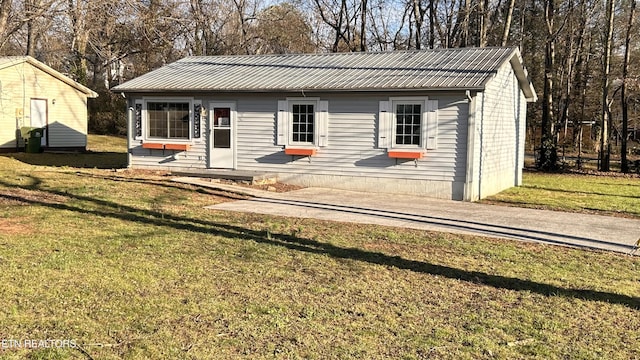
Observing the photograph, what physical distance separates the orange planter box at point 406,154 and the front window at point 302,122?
2.28 metres

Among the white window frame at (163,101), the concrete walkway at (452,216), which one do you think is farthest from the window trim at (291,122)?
the white window frame at (163,101)

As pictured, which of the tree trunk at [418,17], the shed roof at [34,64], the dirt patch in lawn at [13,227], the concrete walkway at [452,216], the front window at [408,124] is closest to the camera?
the dirt patch in lawn at [13,227]

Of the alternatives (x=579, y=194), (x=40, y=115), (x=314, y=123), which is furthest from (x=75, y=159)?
(x=579, y=194)

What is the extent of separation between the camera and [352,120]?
14125 millimetres

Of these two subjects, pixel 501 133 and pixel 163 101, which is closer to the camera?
pixel 501 133

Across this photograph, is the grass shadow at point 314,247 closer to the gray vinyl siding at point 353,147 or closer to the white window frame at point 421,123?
the gray vinyl siding at point 353,147

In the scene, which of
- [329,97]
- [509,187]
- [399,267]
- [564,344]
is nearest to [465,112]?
[329,97]

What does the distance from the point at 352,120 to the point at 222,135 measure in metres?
3.77

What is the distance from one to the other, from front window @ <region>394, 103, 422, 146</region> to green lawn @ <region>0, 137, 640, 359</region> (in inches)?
196

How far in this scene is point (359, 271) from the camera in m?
6.23

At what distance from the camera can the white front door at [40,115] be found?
73.9 ft

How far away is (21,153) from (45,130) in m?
1.95

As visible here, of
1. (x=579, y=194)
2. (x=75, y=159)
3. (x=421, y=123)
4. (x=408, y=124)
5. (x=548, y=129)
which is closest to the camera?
(x=421, y=123)

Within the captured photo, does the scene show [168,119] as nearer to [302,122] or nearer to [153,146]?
[153,146]
